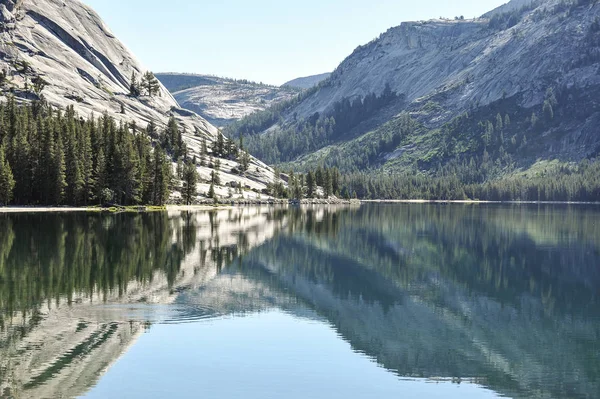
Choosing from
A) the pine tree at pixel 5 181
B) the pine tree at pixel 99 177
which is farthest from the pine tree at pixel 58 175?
the pine tree at pixel 5 181

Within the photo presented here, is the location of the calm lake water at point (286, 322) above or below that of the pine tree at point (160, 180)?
below

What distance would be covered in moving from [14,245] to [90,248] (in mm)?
8358

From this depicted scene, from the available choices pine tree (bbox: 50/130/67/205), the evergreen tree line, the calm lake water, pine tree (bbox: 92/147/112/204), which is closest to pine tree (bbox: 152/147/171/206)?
the evergreen tree line

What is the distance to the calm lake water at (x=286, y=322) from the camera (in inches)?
1191

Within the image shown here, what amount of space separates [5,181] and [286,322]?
118 metres

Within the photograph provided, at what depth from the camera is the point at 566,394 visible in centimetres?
2959

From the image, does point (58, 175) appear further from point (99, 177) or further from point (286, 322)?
point (286, 322)

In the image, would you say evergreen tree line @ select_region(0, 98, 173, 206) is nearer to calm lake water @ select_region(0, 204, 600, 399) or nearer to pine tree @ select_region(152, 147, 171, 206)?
pine tree @ select_region(152, 147, 171, 206)

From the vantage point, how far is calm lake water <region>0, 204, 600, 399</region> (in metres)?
30.2

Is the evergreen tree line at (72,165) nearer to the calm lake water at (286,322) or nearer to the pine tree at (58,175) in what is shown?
the pine tree at (58,175)

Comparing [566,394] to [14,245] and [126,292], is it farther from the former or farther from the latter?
[14,245]

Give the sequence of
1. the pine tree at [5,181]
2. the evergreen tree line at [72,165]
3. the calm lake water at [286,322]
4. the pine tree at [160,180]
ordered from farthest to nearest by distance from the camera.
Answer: the pine tree at [160,180] < the evergreen tree line at [72,165] < the pine tree at [5,181] < the calm lake water at [286,322]

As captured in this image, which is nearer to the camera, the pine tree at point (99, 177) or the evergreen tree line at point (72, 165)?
the evergreen tree line at point (72, 165)

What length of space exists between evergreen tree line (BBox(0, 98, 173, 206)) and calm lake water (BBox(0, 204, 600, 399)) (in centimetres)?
7157
